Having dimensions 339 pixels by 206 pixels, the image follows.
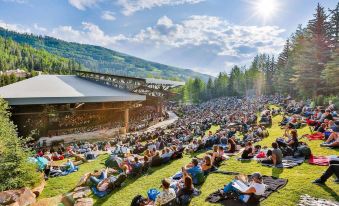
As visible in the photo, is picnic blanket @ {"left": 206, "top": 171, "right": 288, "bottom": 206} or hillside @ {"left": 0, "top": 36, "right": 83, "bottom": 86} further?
hillside @ {"left": 0, "top": 36, "right": 83, "bottom": 86}

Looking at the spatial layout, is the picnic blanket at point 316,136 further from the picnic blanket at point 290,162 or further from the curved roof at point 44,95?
the curved roof at point 44,95

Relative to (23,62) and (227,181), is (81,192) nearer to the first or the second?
(227,181)

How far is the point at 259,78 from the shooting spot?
247ft

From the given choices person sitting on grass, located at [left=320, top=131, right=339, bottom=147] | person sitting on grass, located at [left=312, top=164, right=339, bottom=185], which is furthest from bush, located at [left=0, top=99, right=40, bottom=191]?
person sitting on grass, located at [left=320, top=131, right=339, bottom=147]

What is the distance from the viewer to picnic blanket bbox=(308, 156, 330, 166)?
907 cm

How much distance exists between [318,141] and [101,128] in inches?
874

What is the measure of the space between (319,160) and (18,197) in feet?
34.2

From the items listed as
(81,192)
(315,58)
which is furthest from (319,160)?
(315,58)

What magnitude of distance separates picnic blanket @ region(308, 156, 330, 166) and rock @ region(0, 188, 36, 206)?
9.83 meters

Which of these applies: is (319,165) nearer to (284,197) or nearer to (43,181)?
(284,197)

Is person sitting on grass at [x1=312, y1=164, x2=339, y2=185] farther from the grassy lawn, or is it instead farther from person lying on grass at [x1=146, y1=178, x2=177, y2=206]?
person lying on grass at [x1=146, y1=178, x2=177, y2=206]

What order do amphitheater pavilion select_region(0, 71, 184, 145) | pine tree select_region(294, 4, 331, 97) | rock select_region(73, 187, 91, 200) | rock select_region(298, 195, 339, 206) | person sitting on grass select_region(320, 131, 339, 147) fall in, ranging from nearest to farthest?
rock select_region(298, 195, 339, 206) < rock select_region(73, 187, 91, 200) < person sitting on grass select_region(320, 131, 339, 147) < amphitheater pavilion select_region(0, 71, 184, 145) < pine tree select_region(294, 4, 331, 97)

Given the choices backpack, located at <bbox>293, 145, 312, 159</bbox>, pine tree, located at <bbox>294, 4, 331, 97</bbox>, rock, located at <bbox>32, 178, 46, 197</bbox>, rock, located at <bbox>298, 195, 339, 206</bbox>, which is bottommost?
rock, located at <bbox>32, 178, 46, 197</bbox>

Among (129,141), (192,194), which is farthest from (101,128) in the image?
(192,194)
